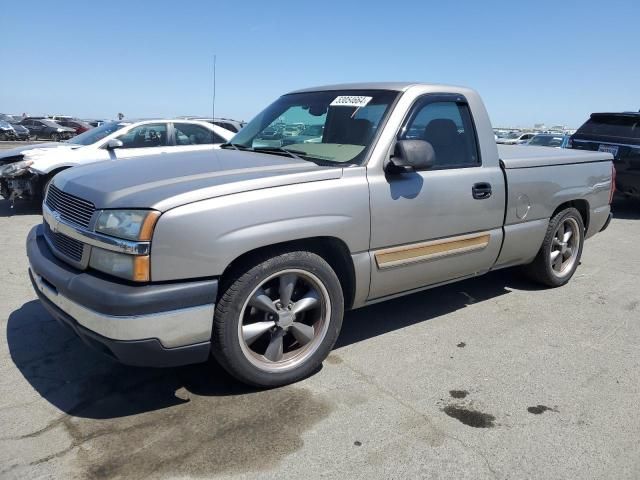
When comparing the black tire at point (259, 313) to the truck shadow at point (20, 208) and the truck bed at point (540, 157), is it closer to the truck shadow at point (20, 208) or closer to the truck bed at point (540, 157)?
the truck bed at point (540, 157)

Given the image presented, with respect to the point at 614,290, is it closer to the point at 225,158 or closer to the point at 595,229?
the point at 595,229

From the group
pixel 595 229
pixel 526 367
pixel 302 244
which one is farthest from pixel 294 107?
pixel 595 229

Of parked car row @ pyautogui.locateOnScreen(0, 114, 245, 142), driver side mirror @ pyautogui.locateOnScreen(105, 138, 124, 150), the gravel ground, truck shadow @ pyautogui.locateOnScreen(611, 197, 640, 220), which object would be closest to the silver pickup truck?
the gravel ground

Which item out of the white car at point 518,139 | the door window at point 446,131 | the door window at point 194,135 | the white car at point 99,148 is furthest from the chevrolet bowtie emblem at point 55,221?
the white car at point 518,139

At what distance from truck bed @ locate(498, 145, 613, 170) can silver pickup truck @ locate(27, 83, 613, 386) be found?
3 cm

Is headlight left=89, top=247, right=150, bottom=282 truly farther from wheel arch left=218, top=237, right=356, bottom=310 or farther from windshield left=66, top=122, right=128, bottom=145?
windshield left=66, top=122, right=128, bottom=145

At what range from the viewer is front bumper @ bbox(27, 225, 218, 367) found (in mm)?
2602

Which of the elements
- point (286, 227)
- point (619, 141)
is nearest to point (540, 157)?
point (286, 227)

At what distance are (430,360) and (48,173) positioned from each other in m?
6.82

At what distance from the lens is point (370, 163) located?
343 centimetres

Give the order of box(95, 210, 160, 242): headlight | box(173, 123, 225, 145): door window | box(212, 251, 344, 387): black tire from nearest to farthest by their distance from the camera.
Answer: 1. box(95, 210, 160, 242): headlight
2. box(212, 251, 344, 387): black tire
3. box(173, 123, 225, 145): door window

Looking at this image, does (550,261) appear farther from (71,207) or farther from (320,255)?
(71,207)

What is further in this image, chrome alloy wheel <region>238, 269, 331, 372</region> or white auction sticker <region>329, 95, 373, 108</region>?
white auction sticker <region>329, 95, 373, 108</region>

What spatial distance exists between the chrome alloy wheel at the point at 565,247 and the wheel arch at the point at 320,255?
2.50m
